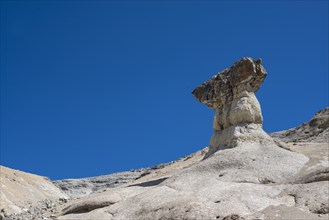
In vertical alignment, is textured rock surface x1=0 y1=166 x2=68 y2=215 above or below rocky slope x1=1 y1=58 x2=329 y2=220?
above

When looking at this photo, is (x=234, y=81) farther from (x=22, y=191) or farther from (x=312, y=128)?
(x=22, y=191)

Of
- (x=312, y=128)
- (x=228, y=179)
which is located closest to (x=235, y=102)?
(x=228, y=179)

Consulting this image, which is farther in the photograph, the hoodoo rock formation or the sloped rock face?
→ the hoodoo rock formation

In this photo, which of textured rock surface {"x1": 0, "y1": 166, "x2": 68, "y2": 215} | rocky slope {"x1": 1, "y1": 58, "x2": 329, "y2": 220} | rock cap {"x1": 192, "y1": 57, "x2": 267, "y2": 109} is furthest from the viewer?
textured rock surface {"x1": 0, "y1": 166, "x2": 68, "y2": 215}

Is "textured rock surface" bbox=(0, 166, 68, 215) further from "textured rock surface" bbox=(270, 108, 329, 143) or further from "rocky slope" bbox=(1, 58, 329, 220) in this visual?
"textured rock surface" bbox=(270, 108, 329, 143)

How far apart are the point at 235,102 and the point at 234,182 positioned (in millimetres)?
10344

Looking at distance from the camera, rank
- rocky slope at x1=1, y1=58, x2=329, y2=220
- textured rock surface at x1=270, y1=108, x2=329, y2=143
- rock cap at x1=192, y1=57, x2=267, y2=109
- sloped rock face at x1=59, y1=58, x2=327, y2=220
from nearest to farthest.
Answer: rocky slope at x1=1, y1=58, x2=329, y2=220 → sloped rock face at x1=59, y1=58, x2=327, y2=220 → rock cap at x1=192, y1=57, x2=267, y2=109 → textured rock surface at x1=270, y1=108, x2=329, y2=143

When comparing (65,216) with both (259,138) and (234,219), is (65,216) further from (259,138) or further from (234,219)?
(259,138)

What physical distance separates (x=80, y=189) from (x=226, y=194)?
5220 cm

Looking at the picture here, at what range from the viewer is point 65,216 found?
2600cm

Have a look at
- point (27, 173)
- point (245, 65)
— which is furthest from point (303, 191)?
point (27, 173)

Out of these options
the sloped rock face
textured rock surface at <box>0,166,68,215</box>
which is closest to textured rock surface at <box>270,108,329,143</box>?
the sloped rock face

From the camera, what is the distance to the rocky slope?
1992 cm

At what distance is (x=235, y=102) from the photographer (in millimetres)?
34531
